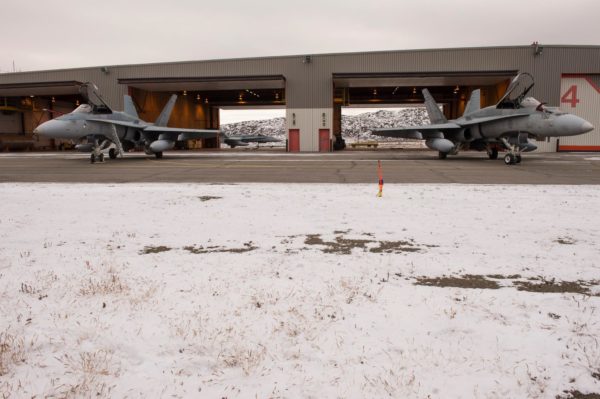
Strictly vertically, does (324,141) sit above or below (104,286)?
above

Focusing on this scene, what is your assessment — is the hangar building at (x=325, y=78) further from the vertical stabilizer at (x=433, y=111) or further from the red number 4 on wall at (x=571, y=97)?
the vertical stabilizer at (x=433, y=111)

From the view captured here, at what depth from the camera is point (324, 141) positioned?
36.2 m

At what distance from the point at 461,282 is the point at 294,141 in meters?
33.0

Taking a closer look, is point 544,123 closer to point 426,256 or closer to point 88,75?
point 426,256

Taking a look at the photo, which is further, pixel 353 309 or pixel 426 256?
pixel 426 256

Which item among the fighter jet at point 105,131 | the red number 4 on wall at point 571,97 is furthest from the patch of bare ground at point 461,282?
the red number 4 on wall at point 571,97

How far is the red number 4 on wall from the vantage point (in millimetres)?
32625

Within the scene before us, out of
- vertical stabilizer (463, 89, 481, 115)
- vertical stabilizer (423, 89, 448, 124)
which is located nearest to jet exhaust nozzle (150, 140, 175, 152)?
vertical stabilizer (423, 89, 448, 124)

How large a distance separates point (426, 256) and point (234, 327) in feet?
9.91

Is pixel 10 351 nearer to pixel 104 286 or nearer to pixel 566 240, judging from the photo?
pixel 104 286

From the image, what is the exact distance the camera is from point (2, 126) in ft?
140

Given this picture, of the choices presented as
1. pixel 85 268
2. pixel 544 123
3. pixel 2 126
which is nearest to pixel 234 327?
pixel 85 268

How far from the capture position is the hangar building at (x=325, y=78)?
3231 cm

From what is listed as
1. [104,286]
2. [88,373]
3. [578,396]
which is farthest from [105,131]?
[578,396]
